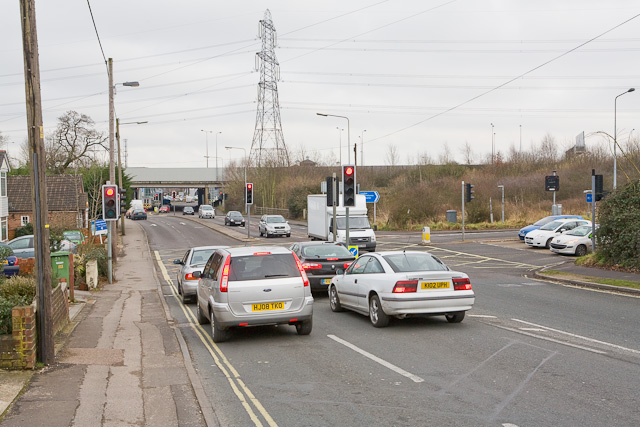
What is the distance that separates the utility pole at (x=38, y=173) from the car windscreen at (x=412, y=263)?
20.1 ft

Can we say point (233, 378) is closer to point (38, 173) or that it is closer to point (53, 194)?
point (38, 173)

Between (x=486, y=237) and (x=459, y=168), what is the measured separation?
2924 cm

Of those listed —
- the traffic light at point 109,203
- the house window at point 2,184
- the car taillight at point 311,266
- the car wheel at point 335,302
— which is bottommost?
the car wheel at point 335,302

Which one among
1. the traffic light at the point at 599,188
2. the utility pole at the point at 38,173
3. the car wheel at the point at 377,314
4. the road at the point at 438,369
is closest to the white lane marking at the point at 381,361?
the road at the point at 438,369

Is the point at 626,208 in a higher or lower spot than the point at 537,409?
higher

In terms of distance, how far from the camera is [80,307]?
601 inches

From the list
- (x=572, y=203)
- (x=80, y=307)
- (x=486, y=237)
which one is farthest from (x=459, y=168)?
(x=80, y=307)

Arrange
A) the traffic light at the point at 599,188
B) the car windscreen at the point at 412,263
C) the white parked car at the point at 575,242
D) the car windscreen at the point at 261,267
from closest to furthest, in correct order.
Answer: the car windscreen at the point at 261,267, the car windscreen at the point at 412,263, the traffic light at the point at 599,188, the white parked car at the point at 575,242

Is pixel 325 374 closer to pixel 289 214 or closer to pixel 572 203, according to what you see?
pixel 572 203

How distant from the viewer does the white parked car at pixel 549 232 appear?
3256cm

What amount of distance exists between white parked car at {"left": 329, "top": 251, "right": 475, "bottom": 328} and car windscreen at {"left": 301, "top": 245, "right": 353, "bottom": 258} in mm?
4198

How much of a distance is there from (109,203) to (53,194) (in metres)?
35.6

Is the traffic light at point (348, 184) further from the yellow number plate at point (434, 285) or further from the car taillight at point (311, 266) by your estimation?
the yellow number plate at point (434, 285)

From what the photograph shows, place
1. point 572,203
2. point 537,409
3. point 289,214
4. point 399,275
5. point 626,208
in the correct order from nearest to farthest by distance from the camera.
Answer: point 537,409, point 399,275, point 626,208, point 572,203, point 289,214
